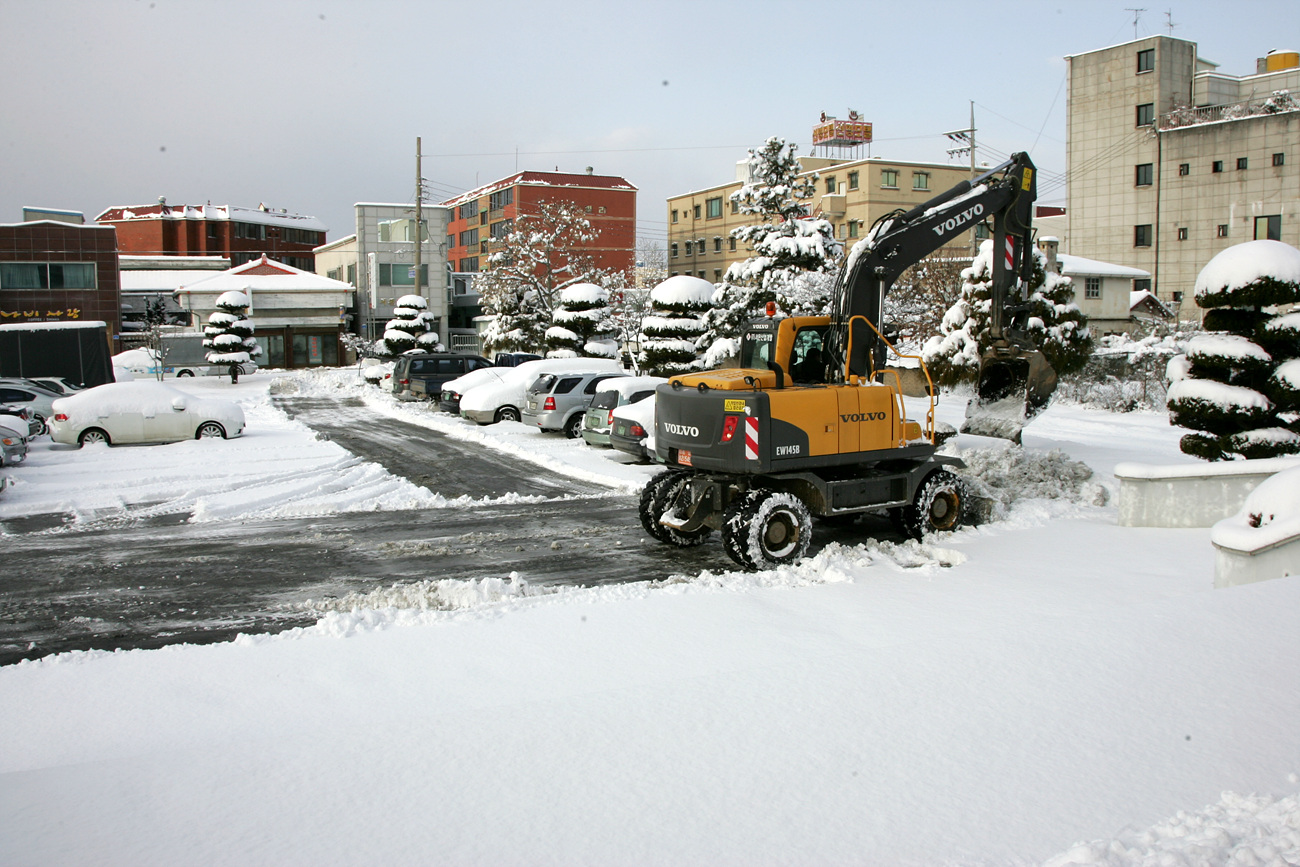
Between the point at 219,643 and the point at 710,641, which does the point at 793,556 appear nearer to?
the point at 710,641

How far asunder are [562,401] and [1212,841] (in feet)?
60.6

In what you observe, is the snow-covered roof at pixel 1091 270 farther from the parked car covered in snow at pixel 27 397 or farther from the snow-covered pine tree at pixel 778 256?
the parked car covered in snow at pixel 27 397

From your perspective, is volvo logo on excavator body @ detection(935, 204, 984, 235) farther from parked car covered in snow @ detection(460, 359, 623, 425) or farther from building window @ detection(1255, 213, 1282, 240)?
building window @ detection(1255, 213, 1282, 240)

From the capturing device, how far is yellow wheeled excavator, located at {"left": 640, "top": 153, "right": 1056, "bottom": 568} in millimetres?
9570

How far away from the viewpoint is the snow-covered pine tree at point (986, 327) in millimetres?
23891

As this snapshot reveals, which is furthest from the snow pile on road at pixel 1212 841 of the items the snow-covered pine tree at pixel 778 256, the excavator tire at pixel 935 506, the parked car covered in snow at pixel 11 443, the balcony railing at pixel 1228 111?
the balcony railing at pixel 1228 111

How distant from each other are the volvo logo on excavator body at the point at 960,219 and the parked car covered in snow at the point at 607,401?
317 inches

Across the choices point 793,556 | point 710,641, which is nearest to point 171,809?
point 710,641

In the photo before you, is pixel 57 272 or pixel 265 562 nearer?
pixel 265 562

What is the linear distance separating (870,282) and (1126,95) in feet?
138

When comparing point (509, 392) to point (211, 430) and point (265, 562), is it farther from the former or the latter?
point (265, 562)

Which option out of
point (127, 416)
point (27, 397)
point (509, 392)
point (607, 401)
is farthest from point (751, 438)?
point (27, 397)

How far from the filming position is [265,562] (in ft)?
34.1

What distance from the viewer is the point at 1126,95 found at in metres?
44.7
